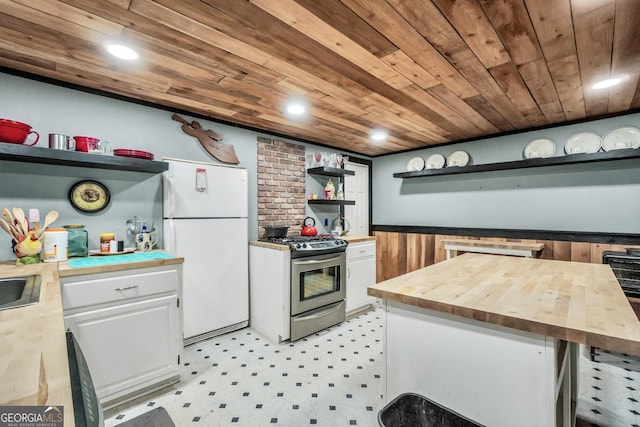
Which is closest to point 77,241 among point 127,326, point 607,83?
point 127,326

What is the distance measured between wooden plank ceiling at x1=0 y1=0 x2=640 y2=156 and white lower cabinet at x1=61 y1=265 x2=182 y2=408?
1.38 meters

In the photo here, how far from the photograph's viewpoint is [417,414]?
1183mm

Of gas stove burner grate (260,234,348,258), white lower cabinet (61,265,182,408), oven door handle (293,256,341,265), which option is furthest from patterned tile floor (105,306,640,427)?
gas stove burner grate (260,234,348,258)

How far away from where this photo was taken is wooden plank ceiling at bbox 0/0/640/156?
1.42m

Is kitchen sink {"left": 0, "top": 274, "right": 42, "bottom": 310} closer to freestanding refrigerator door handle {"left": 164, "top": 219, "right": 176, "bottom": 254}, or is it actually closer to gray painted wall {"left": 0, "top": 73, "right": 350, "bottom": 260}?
gray painted wall {"left": 0, "top": 73, "right": 350, "bottom": 260}

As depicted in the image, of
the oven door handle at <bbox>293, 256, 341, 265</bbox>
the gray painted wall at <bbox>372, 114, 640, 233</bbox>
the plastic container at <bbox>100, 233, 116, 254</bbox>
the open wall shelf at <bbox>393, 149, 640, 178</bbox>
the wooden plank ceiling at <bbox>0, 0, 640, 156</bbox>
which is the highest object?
the wooden plank ceiling at <bbox>0, 0, 640, 156</bbox>

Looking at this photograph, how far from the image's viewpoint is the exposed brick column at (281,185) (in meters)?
3.47

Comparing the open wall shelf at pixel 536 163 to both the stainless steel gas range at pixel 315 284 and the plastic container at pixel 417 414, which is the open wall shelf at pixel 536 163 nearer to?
the stainless steel gas range at pixel 315 284

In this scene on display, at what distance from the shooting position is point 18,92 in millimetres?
2057

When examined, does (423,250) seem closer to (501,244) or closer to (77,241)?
(501,244)

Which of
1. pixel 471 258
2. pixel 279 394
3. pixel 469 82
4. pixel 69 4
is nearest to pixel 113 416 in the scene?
pixel 279 394

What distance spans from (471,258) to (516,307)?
1.23 metres

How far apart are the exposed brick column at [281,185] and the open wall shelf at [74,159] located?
1226 millimetres

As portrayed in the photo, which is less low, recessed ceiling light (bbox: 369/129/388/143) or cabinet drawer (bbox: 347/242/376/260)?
recessed ceiling light (bbox: 369/129/388/143)
